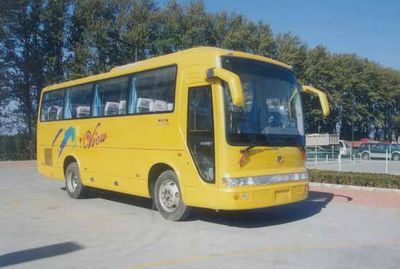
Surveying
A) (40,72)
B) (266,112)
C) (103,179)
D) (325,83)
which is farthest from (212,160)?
(325,83)

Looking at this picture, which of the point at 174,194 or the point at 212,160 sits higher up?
the point at 212,160

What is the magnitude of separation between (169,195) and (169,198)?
0.20ft

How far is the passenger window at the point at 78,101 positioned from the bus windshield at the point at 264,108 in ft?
17.3

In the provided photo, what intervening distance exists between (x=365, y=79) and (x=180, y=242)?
59.5 m

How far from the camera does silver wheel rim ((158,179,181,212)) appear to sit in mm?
10578

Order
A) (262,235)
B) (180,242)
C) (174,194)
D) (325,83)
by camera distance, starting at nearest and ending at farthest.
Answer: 1. (180,242)
2. (262,235)
3. (174,194)
4. (325,83)

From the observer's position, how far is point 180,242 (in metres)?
8.62

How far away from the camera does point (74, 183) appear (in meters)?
14.5

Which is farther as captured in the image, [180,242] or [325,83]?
[325,83]

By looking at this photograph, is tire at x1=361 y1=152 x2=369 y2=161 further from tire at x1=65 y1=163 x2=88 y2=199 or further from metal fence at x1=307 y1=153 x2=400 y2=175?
tire at x1=65 y1=163 x2=88 y2=199

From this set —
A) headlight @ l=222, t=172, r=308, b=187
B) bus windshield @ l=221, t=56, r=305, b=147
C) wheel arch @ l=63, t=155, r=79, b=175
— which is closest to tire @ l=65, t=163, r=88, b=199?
wheel arch @ l=63, t=155, r=79, b=175

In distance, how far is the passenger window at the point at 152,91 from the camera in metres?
10.6

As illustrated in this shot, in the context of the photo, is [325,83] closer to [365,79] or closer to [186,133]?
[365,79]

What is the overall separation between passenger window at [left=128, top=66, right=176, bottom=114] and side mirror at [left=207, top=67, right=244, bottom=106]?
1.39 metres
